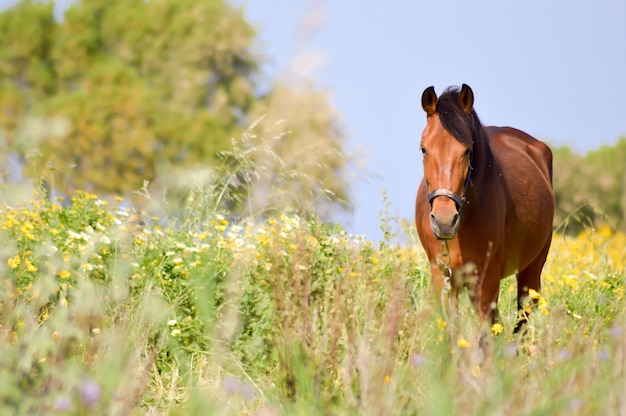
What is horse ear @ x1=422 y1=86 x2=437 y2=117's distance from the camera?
17.6ft

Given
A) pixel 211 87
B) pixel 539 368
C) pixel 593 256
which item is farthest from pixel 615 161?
pixel 539 368

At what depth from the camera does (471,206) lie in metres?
5.54

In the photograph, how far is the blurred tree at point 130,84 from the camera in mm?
22625

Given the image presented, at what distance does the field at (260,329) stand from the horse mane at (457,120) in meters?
0.95

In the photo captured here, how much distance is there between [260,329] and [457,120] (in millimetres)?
1720

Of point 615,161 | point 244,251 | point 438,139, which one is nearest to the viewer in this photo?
point 438,139

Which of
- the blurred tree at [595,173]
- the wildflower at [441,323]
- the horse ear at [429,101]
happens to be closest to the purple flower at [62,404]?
the wildflower at [441,323]

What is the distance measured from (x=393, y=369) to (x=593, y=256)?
218 inches

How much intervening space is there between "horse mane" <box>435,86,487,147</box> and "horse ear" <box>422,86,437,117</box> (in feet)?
0.10

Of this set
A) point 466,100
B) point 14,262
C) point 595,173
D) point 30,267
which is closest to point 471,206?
point 466,100

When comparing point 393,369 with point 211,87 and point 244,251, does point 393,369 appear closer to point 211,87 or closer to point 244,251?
point 244,251

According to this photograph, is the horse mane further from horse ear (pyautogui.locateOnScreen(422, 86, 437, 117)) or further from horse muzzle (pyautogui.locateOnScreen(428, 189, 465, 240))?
horse muzzle (pyautogui.locateOnScreen(428, 189, 465, 240))

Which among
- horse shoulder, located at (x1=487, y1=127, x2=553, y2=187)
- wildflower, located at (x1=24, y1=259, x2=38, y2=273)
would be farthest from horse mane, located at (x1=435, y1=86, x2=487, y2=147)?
wildflower, located at (x1=24, y1=259, x2=38, y2=273)

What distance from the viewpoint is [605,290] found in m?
6.94
